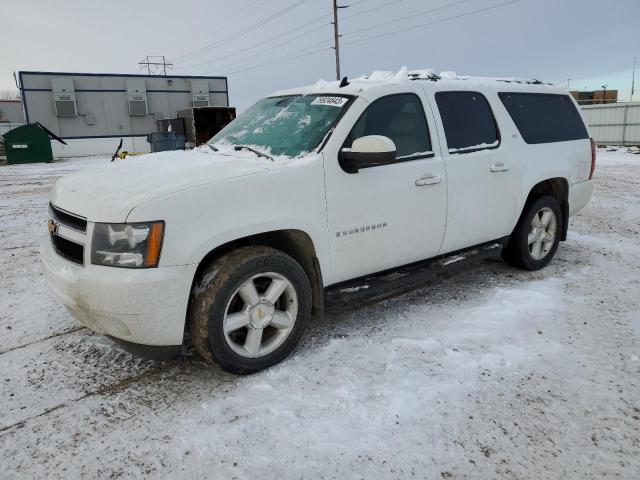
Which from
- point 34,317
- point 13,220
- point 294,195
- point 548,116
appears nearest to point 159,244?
point 294,195

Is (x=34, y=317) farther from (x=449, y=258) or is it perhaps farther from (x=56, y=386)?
(x=449, y=258)

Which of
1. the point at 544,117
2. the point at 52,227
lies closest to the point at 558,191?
the point at 544,117

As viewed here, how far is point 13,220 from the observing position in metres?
8.62

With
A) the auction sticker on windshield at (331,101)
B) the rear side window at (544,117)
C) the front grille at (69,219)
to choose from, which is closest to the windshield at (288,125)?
the auction sticker on windshield at (331,101)

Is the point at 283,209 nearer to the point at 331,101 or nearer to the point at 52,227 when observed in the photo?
the point at 331,101

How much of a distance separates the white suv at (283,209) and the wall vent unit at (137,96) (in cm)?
3386

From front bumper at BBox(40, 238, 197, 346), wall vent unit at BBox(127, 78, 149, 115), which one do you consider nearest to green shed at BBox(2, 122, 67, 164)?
wall vent unit at BBox(127, 78, 149, 115)

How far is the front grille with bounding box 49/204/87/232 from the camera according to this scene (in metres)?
2.89

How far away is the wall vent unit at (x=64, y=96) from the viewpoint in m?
31.8

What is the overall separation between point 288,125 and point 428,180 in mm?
1161

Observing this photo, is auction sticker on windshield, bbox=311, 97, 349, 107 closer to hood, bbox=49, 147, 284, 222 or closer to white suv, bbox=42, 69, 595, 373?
white suv, bbox=42, 69, 595, 373

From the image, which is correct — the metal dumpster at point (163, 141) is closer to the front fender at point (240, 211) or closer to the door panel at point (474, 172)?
the door panel at point (474, 172)

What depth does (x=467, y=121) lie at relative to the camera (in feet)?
13.9

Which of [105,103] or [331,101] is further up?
[105,103]
